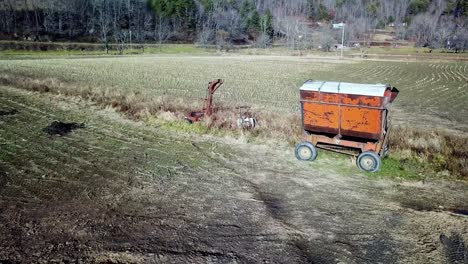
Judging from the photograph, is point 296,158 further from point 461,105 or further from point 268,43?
point 268,43

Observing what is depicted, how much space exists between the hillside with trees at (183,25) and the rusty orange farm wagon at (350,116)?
74.7m

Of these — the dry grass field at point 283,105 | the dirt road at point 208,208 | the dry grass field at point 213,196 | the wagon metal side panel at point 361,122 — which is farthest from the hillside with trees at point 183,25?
the wagon metal side panel at point 361,122

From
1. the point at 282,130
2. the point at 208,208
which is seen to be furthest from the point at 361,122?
the point at 208,208

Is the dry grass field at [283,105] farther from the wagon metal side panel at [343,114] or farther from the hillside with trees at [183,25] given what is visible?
the hillside with trees at [183,25]

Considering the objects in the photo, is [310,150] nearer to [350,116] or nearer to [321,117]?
[321,117]

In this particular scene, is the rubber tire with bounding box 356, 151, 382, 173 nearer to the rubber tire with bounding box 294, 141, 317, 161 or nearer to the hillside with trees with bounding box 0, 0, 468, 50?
the rubber tire with bounding box 294, 141, 317, 161

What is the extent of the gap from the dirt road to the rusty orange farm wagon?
2.04 ft

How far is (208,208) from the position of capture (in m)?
6.89

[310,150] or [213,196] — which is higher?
[310,150]

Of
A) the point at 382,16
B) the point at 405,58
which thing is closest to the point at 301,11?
the point at 382,16

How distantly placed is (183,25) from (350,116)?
4457 inches

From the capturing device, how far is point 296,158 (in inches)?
393

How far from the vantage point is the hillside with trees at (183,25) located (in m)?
92.1

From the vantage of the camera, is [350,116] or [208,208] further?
[350,116]
